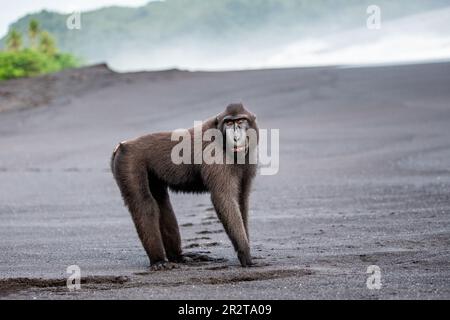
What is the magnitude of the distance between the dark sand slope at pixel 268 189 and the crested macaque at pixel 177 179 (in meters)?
0.34

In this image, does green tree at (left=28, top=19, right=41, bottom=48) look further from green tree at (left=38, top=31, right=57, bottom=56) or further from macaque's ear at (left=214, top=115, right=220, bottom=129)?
macaque's ear at (left=214, top=115, right=220, bottom=129)

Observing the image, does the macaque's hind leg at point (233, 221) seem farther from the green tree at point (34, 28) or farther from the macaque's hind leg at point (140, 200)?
the green tree at point (34, 28)

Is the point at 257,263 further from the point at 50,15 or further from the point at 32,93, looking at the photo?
the point at 50,15

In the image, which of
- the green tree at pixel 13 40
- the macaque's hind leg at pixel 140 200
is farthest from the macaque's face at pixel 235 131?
the green tree at pixel 13 40

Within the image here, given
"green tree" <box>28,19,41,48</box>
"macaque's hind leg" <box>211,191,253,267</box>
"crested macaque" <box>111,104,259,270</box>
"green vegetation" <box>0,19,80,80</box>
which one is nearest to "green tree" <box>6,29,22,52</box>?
"green tree" <box>28,19,41,48</box>

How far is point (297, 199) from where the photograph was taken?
1557 centimetres

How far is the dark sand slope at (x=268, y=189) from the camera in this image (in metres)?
8.70

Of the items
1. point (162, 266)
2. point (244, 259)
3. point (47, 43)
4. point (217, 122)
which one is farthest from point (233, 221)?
point (47, 43)

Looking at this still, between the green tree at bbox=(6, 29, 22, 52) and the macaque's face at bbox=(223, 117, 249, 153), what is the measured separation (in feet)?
235

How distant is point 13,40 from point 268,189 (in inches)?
2632

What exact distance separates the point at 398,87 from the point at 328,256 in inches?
814

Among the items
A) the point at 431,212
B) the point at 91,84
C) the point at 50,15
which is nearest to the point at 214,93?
the point at 91,84

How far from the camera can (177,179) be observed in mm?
10383

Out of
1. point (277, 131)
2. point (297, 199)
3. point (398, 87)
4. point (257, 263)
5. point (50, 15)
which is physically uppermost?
point (50, 15)
